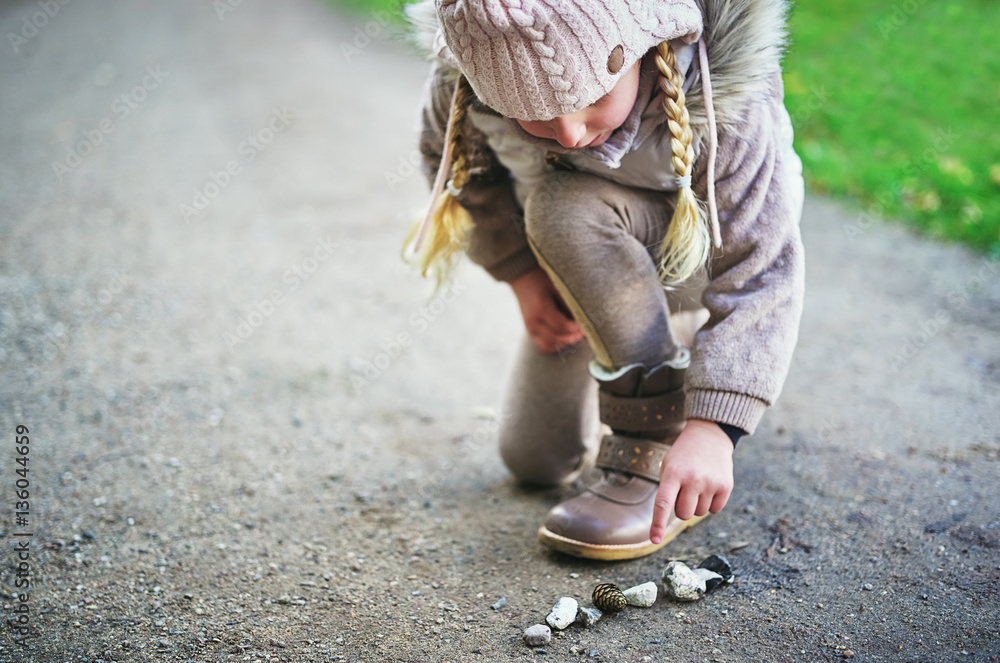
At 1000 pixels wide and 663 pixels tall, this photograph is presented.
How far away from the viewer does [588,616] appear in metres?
1.28

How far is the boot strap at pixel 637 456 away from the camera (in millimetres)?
1498

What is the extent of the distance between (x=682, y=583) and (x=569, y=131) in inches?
29.0

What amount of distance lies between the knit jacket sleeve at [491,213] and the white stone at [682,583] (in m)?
0.69

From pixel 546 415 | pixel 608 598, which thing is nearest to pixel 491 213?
pixel 546 415

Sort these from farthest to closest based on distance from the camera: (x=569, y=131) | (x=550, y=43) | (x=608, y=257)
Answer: (x=608, y=257) → (x=569, y=131) → (x=550, y=43)

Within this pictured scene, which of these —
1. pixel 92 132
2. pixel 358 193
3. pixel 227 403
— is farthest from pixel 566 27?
pixel 92 132

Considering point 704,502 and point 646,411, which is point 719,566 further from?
point 646,411

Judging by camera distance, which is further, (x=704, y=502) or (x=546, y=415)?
(x=546, y=415)

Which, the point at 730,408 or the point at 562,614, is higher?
the point at 730,408

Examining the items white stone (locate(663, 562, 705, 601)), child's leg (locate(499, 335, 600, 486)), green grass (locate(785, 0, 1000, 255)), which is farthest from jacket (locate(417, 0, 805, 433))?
green grass (locate(785, 0, 1000, 255))

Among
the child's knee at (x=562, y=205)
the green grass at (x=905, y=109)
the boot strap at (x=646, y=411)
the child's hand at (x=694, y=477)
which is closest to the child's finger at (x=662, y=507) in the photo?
the child's hand at (x=694, y=477)

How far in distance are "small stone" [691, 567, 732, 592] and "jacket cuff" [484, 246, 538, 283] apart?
70 cm

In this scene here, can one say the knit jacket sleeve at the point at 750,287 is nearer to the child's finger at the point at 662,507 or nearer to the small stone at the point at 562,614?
the child's finger at the point at 662,507

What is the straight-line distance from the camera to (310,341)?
7.99ft
